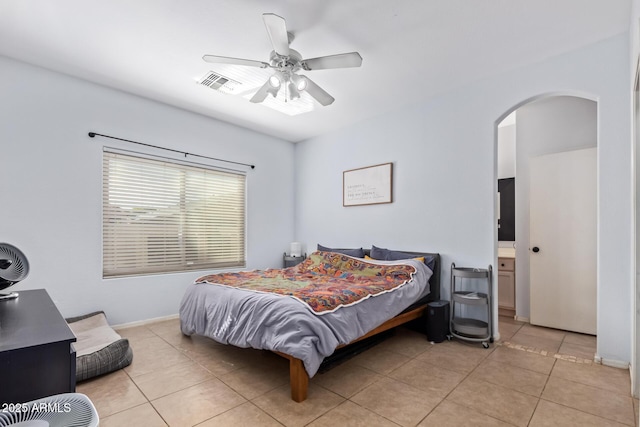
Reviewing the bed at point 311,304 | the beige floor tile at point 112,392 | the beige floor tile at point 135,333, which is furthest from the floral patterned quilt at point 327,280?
the beige floor tile at point 112,392

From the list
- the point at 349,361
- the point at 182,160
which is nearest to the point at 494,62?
the point at 349,361

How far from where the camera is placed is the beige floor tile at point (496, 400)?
192 centimetres

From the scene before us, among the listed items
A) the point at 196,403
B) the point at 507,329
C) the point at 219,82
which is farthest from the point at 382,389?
the point at 219,82

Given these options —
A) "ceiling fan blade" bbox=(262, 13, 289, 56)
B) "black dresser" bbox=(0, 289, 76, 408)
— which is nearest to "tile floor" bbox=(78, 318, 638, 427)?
"black dresser" bbox=(0, 289, 76, 408)

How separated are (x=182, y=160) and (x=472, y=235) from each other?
3.72 meters

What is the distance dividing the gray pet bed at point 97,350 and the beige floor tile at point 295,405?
1.27 meters

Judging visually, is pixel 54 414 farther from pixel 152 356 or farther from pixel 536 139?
pixel 536 139

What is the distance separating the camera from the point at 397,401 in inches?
82.4

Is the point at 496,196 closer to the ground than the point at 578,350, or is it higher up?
higher up

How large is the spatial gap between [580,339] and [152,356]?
426 cm

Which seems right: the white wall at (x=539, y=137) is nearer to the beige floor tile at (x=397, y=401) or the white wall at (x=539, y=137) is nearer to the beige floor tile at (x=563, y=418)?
the beige floor tile at (x=563, y=418)

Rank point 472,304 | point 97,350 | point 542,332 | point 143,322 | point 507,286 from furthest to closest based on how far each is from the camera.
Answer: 1. point 507,286
2. point 143,322
3. point 542,332
4. point 472,304
5. point 97,350

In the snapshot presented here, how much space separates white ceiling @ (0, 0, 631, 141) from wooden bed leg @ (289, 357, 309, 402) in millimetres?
2525

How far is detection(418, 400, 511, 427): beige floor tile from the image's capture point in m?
1.84
